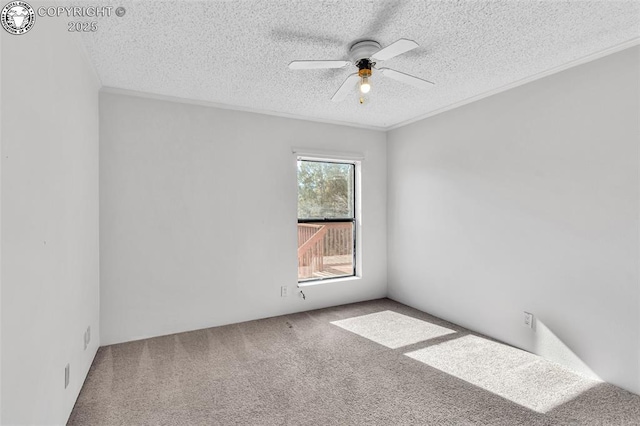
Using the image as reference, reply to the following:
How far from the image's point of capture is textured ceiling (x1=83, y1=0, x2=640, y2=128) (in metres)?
1.87

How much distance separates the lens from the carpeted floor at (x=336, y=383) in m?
2.00

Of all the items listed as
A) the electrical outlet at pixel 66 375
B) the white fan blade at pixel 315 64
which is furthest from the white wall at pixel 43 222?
the white fan blade at pixel 315 64

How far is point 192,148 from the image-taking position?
3342 mm

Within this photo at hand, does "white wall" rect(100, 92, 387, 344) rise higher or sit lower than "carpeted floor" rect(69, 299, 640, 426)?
higher

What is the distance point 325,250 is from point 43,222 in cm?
312

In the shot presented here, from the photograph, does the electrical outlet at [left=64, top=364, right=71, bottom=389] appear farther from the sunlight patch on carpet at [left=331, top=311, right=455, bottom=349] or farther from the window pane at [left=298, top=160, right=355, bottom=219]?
Answer: the window pane at [left=298, top=160, right=355, bottom=219]

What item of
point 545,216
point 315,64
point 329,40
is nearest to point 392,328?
point 545,216

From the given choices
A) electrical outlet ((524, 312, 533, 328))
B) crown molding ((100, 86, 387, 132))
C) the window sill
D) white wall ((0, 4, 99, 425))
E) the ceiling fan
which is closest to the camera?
white wall ((0, 4, 99, 425))

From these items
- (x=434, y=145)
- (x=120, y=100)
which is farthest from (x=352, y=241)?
(x=120, y=100)

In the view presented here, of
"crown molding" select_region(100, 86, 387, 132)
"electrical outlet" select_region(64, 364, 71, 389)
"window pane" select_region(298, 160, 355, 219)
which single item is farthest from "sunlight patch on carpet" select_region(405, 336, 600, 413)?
"crown molding" select_region(100, 86, 387, 132)

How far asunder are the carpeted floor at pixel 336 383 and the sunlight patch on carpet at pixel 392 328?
0.07 ft

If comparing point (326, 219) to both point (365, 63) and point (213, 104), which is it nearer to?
point (213, 104)

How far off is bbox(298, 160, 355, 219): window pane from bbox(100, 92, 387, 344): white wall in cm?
→ 21

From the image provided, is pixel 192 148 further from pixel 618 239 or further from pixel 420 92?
pixel 618 239
